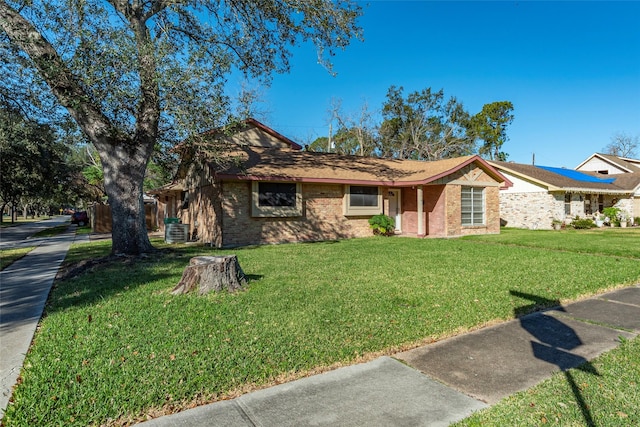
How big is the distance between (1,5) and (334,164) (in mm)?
12155

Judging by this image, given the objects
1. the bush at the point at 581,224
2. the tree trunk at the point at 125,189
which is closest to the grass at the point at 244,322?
the tree trunk at the point at 125,189

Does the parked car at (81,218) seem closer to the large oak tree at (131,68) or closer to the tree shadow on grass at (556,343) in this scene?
the large oak tree at (131,68)

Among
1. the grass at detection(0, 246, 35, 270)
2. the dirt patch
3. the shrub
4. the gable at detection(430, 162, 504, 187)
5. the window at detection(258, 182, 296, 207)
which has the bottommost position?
the grass at detection(0, 246, 35, 270)

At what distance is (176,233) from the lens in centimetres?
1552

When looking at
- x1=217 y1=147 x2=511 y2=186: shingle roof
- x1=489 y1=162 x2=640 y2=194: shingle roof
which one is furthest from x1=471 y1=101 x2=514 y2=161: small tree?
x1=217 y1=147 x2=511 y2=186: shingle roof

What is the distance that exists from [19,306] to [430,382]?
623 centimetres

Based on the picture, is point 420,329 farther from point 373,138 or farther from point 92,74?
point 373,138

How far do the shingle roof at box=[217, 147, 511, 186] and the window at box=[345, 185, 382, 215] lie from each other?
0.53 m

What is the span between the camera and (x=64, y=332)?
441cm

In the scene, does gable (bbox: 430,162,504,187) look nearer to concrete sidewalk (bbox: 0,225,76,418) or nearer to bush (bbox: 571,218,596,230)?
bush (bbox: 571,218,596,230)

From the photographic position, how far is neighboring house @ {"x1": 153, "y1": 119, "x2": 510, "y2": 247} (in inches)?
533

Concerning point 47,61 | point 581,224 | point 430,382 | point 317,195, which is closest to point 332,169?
point 317,195

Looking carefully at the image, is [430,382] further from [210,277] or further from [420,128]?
[420,128]

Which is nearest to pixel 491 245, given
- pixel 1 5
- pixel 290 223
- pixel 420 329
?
pixel 290 223
